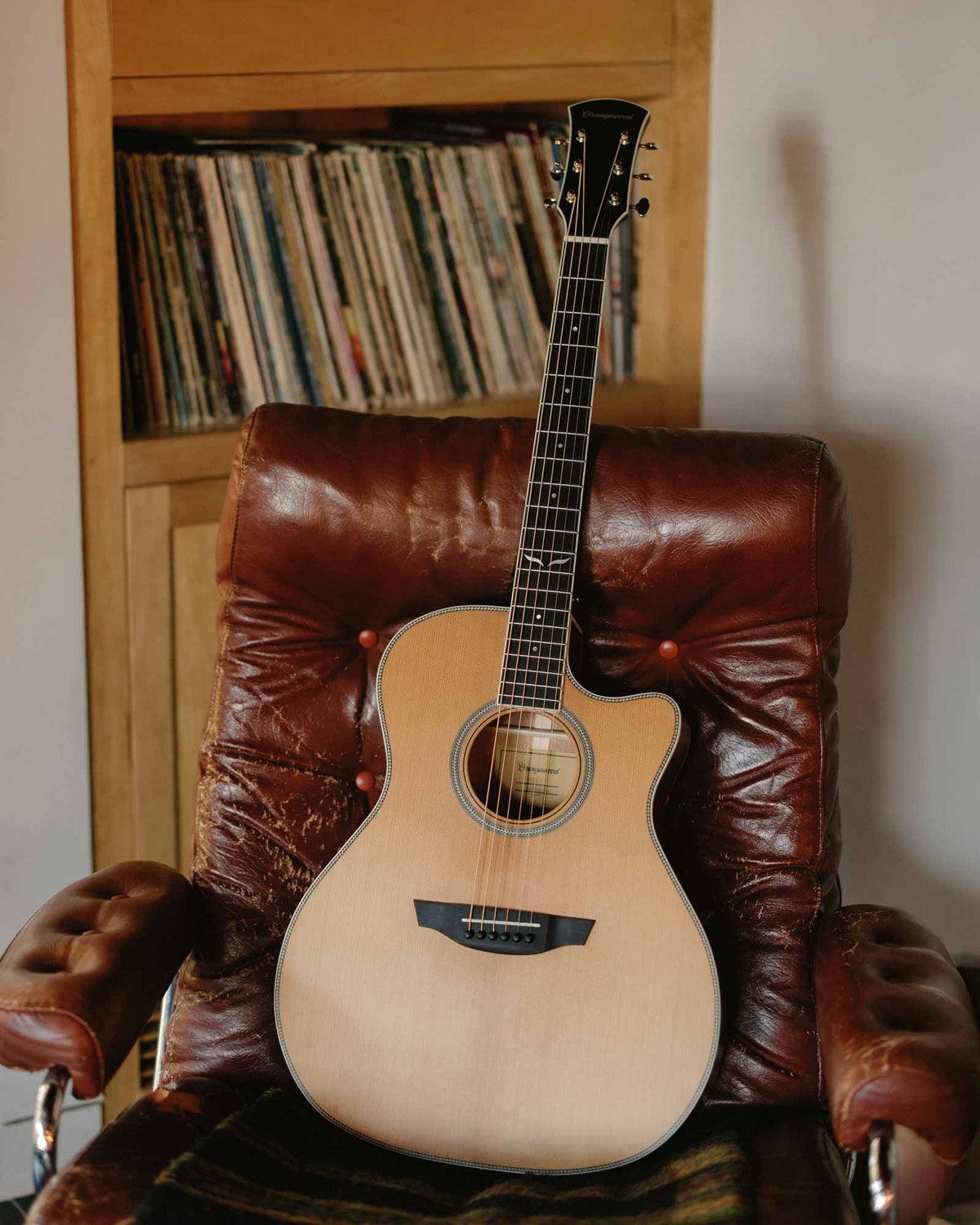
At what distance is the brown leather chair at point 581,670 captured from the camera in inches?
53.5

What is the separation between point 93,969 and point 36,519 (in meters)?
0.73

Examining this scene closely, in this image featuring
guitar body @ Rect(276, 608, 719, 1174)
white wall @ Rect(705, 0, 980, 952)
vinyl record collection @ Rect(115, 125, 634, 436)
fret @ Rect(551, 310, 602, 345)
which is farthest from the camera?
vinyl record collection @ Rect(115, 125, 634, 436)

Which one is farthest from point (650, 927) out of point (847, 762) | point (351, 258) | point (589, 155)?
point (351, 258)

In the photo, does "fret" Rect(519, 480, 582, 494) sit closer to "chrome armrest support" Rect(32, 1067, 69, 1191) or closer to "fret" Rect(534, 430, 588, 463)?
"fret" Rect(534, 430, 588, 463)

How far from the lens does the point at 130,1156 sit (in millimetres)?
1137

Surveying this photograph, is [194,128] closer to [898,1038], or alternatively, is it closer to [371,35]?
[371,35]

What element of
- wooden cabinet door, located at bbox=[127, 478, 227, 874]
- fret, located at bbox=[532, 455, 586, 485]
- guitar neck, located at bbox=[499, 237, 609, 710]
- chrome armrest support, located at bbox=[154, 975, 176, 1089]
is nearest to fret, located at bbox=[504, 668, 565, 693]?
guitar neck, located at bbox=[499, 237, 609, 710]

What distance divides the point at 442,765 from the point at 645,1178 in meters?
0.46

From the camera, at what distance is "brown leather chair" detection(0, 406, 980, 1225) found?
1.36m

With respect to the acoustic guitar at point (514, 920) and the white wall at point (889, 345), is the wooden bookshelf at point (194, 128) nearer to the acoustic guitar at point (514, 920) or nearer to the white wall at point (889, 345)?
the white wall at point (889, 345)

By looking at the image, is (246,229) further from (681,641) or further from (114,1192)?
(114,1192)

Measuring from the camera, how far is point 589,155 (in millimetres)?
1497

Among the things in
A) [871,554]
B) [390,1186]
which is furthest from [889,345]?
[390,1186]

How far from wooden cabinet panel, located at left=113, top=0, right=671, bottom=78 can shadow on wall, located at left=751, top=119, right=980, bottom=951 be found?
32cm
